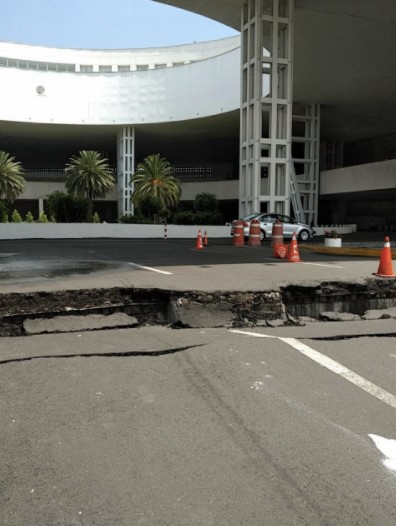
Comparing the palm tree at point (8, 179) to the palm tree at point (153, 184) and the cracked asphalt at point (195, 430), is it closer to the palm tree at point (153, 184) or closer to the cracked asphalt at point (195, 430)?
the palm tree at point (153, 184)

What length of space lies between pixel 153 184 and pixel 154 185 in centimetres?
18

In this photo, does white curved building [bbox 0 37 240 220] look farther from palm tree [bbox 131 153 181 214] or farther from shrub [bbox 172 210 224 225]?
shrub [bbox 172 210 224 225]

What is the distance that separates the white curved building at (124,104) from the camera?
140 ft

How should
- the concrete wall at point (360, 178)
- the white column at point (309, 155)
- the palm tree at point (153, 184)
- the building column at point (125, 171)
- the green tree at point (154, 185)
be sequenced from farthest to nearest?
the building column at point (125, 171) → the palm tree at point (153, 184) → the green tree at point (154, 185) → the white column at point (309, 155) → the concrete wall at point (360, 178)

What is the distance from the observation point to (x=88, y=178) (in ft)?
160

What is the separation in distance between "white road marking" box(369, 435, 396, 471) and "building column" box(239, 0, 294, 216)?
24842mm

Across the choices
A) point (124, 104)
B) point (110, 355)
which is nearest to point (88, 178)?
point (124, 104)

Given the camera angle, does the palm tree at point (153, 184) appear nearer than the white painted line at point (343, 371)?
No

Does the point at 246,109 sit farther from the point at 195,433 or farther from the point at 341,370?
the point at 195,433

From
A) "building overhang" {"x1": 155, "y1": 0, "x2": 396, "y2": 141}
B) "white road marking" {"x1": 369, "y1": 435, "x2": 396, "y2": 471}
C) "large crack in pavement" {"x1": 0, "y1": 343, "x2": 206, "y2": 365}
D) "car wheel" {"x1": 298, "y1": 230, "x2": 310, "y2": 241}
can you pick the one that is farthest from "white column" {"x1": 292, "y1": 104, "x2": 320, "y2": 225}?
"white road marking" {"x1": 369, "y1": 435, "x2": 396, "y2": 471}

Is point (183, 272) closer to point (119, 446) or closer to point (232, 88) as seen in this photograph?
point (119, 446)

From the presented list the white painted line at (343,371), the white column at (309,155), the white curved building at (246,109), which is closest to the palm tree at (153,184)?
the white curved building at (246,109)

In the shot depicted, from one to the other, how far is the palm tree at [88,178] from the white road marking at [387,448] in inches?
1871

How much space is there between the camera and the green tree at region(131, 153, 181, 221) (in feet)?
154
